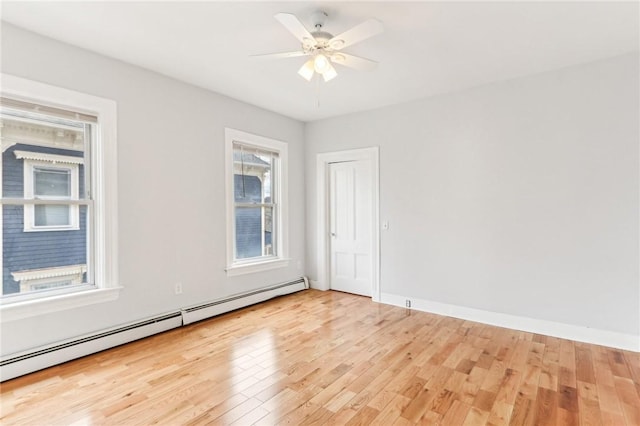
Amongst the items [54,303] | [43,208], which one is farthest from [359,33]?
[54,303]

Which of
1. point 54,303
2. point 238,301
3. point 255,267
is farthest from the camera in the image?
point 255,267

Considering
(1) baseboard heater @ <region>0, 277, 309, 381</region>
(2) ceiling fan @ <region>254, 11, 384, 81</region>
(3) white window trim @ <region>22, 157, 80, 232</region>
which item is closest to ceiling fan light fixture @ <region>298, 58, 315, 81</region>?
(2) ceiling fan @ <region>254, 11, 384, 81</region>

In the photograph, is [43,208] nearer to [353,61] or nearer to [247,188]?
[247,188]

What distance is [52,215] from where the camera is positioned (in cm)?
276

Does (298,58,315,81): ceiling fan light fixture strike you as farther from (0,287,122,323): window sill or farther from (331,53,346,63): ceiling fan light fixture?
(0,287,122,323): window sill

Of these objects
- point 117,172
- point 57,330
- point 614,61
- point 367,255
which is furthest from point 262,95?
point 614,61

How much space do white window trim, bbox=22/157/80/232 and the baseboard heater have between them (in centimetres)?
95

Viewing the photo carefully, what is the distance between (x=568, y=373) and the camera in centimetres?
251

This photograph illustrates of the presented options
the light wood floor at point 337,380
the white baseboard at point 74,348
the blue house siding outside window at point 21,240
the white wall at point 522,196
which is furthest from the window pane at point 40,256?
the white wall at point 522,196

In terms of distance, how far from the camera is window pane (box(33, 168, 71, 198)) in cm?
268

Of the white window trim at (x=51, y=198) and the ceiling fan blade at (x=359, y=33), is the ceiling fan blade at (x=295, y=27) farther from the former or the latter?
the white window trim at (x=51, y=198)

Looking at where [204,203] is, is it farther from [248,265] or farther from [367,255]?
[367,255]

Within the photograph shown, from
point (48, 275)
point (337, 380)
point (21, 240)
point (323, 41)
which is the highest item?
point (323, 41)

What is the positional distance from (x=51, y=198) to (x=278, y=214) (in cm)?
265
